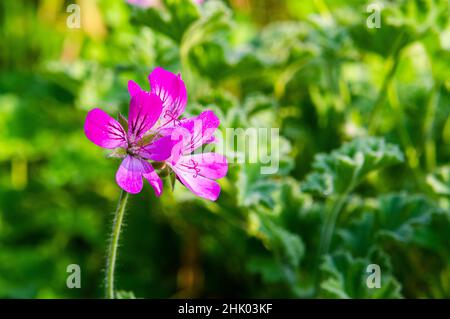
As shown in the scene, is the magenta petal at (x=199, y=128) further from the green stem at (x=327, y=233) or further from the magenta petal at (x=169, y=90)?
the green stem at (x=327, y=233)

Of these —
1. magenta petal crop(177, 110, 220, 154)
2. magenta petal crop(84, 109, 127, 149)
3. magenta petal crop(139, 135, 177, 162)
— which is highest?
magenta petal crop(177, 110, 220, 154)

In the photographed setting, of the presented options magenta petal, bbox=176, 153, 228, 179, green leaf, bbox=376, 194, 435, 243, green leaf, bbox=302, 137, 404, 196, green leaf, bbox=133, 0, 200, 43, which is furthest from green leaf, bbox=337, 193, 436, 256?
green leaf, bbox=133, 0, 200, 43

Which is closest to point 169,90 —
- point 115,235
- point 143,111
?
point 143,111

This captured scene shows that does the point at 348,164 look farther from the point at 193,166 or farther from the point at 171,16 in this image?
the point at 171,16

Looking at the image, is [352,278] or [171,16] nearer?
[352,278]

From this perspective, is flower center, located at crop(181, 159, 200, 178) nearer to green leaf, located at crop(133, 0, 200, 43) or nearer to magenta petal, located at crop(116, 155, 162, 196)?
magenta petal, located at crop(116, 155, 162, 196)

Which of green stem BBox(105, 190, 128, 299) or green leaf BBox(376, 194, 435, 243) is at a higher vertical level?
green leaf BBox(376, 194, 435, 243)

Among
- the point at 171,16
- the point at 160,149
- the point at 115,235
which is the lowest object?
the point at 115,235

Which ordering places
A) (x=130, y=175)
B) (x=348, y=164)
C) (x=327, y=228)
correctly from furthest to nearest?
1. (x=327, y=228)
2. (x=348, y=164)
3. (x=130, y=175)
